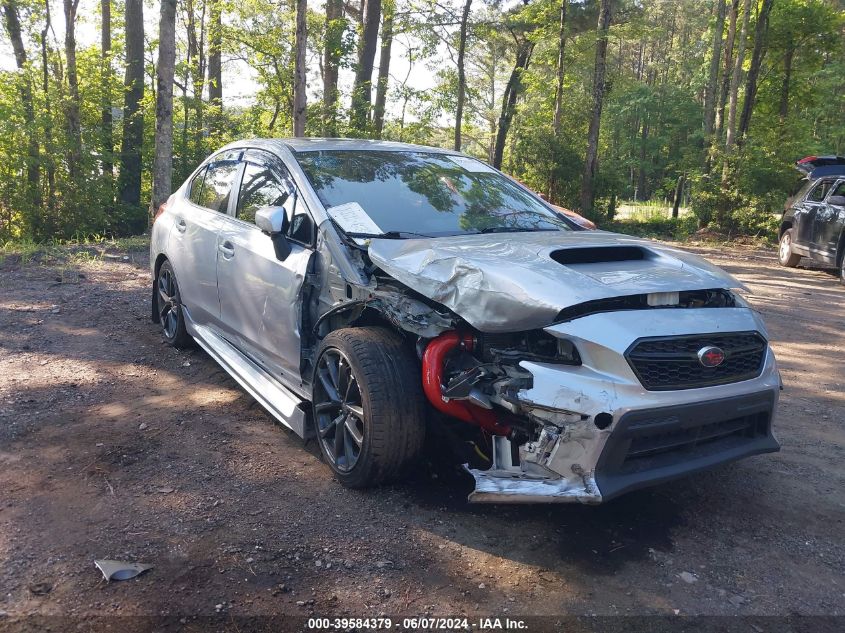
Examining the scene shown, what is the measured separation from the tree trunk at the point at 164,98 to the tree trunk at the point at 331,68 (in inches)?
210

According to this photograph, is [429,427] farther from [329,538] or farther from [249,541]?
[249,541]

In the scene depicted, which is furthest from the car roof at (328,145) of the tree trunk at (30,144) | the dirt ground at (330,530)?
the tree trunk at (30,144)

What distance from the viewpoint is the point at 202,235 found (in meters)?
5.13

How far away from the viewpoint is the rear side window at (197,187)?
5610 millimetres

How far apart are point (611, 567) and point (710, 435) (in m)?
0.74

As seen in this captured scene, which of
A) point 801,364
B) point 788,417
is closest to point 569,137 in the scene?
point 801,364

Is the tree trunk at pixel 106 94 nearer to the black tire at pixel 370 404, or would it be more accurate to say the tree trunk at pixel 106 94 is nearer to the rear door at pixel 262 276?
the rear door at pixel 262 276

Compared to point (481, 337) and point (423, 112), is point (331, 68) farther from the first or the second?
point (481, 337)

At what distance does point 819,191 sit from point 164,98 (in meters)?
11.6

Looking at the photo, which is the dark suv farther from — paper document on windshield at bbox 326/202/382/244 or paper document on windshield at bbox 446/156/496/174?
paper document on windshield at bbox 326/202/382/244

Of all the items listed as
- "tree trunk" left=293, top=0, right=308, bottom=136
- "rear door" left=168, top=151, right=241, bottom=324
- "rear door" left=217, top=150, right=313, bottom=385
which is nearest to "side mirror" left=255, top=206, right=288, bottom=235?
"rear door" left=217, top=150, right=313, bottom=385

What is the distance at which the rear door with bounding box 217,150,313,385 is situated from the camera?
3947 mm

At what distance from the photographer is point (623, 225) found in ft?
79.8

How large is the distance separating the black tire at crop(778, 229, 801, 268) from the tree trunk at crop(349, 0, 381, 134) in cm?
1015
